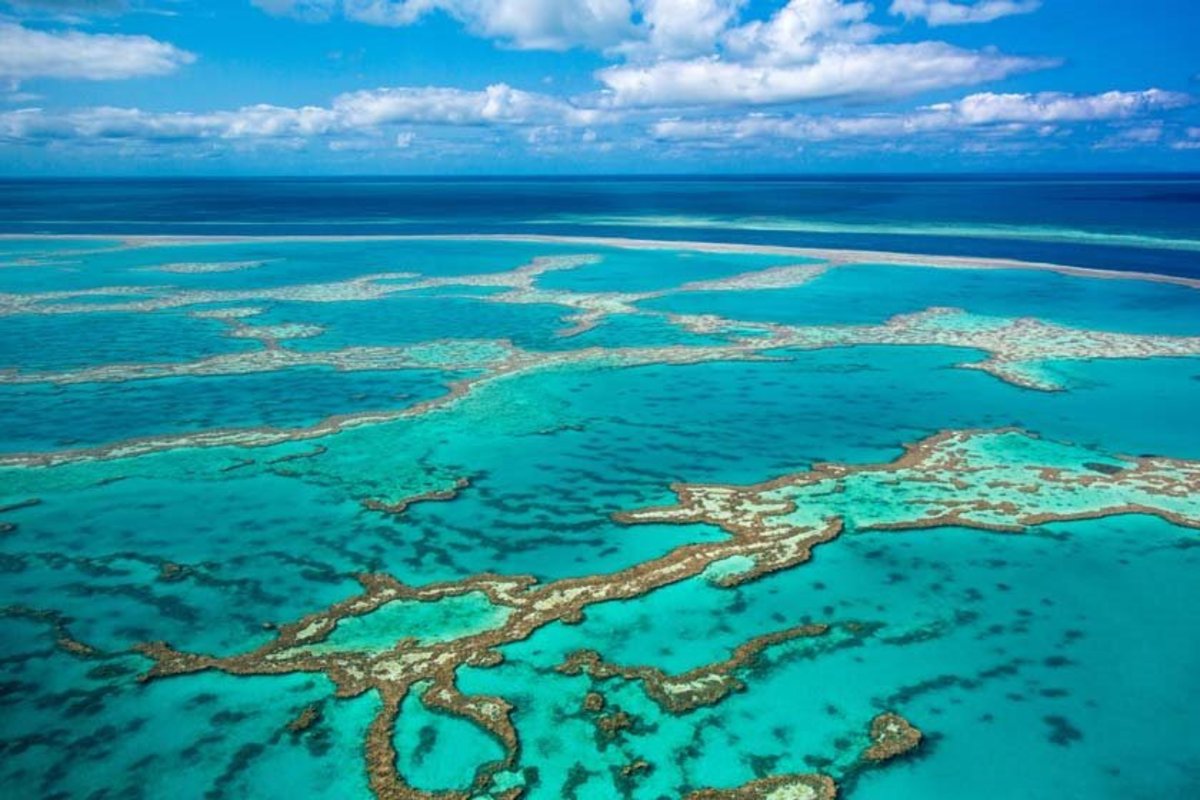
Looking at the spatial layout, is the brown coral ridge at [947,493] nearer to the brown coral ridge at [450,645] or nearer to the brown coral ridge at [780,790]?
the brown coral ridge at [450,645]

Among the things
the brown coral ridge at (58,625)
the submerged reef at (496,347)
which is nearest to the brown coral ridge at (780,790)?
the brown coral ridge at (58,625)

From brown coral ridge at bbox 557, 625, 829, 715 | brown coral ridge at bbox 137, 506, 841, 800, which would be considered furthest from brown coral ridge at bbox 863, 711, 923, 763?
brown coral ridge at bbox 137, 506, 841, 800

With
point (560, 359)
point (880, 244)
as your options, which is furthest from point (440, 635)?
point (880, 244)

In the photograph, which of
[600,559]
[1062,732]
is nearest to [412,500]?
[600,559]

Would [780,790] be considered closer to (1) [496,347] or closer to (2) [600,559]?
(2) [600,559]

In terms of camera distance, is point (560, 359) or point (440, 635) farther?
point (560, 359)

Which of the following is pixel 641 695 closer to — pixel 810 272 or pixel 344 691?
pixel 344 691

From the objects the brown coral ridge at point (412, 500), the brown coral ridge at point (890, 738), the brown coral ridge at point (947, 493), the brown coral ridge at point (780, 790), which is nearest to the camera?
the brown coral ridge at point (780, 790)
